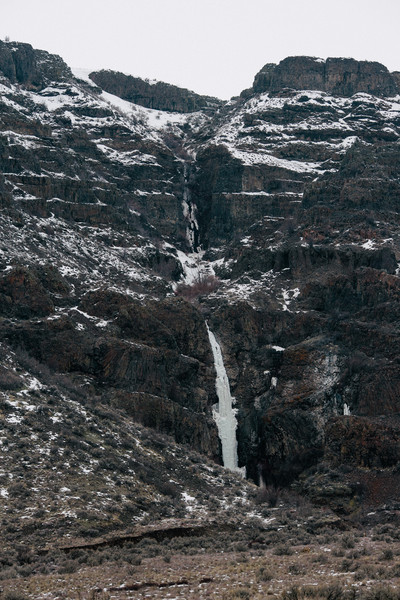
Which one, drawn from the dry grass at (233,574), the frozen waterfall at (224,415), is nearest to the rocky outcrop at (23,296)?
the frozen waterfall at (224,415)

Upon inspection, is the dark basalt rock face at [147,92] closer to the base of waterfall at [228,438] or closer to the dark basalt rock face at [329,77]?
the dark basalt rock face at [329,77]

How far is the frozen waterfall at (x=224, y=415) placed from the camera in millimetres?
60125

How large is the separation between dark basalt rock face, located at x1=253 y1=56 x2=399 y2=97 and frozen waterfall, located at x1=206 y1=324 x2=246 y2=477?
94389 mm

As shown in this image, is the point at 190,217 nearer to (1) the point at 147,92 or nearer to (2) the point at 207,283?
(2) the point at 207,283

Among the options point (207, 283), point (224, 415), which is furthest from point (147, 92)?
point (224, 415)

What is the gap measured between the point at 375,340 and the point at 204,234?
175 feet

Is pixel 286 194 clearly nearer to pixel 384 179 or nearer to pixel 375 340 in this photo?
pixel 384 179

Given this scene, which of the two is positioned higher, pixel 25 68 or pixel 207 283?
pixel 25 68

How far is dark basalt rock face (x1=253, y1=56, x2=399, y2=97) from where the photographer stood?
481 ft

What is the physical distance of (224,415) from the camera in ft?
211

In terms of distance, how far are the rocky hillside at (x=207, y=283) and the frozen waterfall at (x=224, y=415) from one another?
0.70 meters

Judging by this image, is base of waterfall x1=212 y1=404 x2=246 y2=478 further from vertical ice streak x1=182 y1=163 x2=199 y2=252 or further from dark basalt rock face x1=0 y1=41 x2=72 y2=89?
dark basalt rock face x1=0 y1=41 x2=72 y2=89

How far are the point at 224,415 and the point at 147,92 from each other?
395 feet

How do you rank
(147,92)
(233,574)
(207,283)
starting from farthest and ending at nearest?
(147,92)
(207,283)
(233,574)
